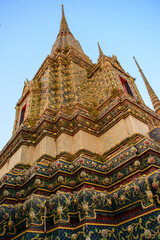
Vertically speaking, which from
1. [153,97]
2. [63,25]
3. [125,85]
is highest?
[63,25]

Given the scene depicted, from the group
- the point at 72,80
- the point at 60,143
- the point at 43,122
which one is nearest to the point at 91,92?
the point at 72,80

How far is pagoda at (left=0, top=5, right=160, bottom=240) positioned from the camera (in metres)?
4.79

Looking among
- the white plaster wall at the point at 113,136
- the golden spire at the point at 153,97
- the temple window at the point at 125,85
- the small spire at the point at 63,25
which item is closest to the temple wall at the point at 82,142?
the white plaster wall at the point at 113,136

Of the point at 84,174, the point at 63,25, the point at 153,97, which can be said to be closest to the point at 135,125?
the point at 84,174

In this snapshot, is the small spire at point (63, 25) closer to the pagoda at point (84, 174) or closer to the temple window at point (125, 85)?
the temple window at point (125, 85)

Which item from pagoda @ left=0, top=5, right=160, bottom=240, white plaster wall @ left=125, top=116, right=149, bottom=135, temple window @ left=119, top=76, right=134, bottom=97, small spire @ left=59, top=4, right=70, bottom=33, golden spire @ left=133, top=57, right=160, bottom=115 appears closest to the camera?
pagoda @ left=0, top=5, right=160, bottom=240

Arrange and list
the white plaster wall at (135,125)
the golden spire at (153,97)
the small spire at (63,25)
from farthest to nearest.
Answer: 1. the small spire at (63,25)
2. the golden spire at (153,97)
3. the white plaster wall at (135,125)

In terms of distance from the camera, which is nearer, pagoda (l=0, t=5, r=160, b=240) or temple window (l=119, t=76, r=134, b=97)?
pagoda (l=0, t=5, r=160, b=240)

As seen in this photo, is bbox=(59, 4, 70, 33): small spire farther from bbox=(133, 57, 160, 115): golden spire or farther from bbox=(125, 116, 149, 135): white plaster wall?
bbox=(125, 116, 149, 135): white plaster wall

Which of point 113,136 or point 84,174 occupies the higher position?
point 113,136

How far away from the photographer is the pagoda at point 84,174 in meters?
4.79

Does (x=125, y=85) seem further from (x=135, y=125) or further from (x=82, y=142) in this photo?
(x=82, y=142)

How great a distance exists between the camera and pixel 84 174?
19.0 ft

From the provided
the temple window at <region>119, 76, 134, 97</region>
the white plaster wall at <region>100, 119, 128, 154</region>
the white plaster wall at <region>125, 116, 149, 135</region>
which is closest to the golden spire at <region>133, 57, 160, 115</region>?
the temple window at <region>119, 76, 134, 97</region>
